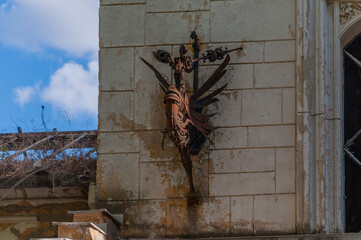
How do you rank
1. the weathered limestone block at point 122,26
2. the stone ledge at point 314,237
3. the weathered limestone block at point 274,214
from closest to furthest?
the stone ledge at point 314,237, the weathered limestone block at point 274,214, the weathered limestone block at point 122,26

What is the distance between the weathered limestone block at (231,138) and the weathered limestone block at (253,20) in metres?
1.05

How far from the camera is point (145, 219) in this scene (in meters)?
12.9

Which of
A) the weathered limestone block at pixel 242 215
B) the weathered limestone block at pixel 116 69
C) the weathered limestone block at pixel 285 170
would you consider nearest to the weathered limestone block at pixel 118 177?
the weathered limestone block at pixel 116 69

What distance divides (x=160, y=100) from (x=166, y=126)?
323 millimetres

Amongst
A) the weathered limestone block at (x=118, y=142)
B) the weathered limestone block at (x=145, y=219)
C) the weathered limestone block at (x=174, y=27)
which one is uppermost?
the weathered limestone block at (x=174, y=27)

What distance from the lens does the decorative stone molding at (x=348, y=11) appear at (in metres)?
13.3

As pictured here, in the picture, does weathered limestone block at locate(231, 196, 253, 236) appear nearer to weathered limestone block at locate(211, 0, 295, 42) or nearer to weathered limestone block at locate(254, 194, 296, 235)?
weathered limestone block at locate(254, 194, 296, 235)

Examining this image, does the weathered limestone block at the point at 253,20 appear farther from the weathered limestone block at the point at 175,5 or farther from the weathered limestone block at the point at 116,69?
the weathered limestone block at the point at 116,69

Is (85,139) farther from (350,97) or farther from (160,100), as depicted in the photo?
(350,97)

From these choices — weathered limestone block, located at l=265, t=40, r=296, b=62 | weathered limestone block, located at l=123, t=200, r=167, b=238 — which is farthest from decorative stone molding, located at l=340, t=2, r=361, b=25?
weathered limestone block, located at l=123, t=200, r=167, b=238

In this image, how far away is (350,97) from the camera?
13250mm

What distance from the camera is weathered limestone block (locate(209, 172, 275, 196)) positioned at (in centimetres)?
1273

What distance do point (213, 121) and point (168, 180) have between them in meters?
0.82

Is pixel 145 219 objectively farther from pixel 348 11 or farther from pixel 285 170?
pixel 348 11
